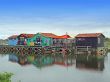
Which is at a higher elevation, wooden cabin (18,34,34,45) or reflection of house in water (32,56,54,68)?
wooden cabin (18,34,34,45)

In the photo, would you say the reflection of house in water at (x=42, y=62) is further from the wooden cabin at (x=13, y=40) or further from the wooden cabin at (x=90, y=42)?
the wooden cabin at (x=13, y=40)

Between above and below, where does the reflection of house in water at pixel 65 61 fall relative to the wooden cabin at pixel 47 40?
below

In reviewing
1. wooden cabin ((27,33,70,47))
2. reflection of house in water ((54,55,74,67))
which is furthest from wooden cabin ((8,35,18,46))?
reflection of house in water ((54,55,74,67))

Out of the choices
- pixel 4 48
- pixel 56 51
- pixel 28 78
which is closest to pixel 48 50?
pixel 56 51

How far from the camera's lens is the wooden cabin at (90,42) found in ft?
185

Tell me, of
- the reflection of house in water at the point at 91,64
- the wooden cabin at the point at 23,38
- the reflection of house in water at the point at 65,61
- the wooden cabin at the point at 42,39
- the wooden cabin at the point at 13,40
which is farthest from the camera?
the wooden cabin at the point at 13,40

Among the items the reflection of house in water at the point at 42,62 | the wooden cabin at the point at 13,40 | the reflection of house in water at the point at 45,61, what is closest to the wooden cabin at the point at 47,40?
the wooden cabin at the point at 13,40

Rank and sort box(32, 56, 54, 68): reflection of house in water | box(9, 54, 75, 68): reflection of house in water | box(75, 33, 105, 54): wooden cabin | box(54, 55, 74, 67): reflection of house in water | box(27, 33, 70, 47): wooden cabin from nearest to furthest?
box(32, 56, 54, 68): reflection of house in water, box(9, 54, 75, 68): reflection of house in water, box(54, 55, 74, 67): reflection of house in water, box(75, 33, 105, 54): wooden cabin, box(27, 33, 70, 47): wooden cabin

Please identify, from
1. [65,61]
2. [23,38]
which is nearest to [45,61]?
[65,61]

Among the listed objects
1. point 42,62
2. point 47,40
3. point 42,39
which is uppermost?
point 42,39

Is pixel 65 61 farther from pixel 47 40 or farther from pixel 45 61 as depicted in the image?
pixel 47 40

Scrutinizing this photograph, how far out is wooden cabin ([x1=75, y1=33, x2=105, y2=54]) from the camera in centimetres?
5650

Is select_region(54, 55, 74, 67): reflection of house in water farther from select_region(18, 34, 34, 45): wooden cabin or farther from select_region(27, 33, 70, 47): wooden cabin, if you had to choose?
select_region(18, 34, 34, 45): wooden cabin

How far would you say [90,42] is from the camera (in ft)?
189
